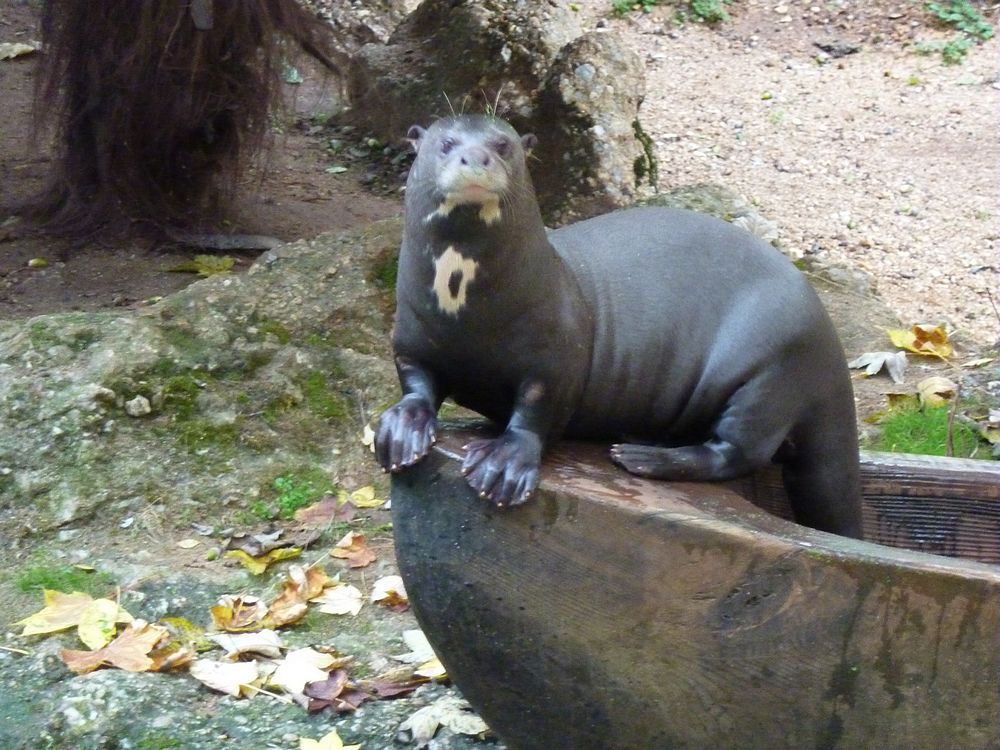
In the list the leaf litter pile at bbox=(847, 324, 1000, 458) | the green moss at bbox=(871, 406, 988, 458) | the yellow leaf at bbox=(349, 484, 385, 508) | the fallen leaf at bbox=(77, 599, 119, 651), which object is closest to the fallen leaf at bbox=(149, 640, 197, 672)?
the fallen leaf at bbox=(77, 599, 119, 651)

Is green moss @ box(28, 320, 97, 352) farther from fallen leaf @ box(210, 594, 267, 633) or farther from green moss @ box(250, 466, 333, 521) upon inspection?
fallen leaf @ box(210, 594, 267, 633)

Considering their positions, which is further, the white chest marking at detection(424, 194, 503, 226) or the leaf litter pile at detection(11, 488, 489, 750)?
the leaf litter pile at detection(11, 488, 489, 750)

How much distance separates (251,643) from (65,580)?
2.01 feet

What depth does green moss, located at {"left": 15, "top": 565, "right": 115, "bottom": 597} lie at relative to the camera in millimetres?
3244

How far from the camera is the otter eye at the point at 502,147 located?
228cm

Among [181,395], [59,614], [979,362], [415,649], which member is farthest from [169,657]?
[979,362]

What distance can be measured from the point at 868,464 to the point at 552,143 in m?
3.35

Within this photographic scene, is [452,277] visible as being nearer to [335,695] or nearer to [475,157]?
[475,157]

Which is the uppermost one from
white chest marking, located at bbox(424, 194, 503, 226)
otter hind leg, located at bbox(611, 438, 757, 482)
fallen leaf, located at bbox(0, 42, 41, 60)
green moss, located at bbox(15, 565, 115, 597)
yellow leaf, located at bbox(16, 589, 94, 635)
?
Result: white chest marking, located at bbox(424, 194, 503, 226)

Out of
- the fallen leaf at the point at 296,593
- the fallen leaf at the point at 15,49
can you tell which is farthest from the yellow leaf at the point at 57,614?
the fallen leaf at the point at 15,49

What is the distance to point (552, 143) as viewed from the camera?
6016 millimetres

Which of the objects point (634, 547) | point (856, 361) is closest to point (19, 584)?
point (634, 547)

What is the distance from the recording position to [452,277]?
233 centimetres

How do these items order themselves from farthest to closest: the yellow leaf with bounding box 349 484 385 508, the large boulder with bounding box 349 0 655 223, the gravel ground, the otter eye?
the gravel ground, the large boulder with bounding box 349 0 655 223, the yellow leaf with bounding box 349 484 385 508, the otter eye
